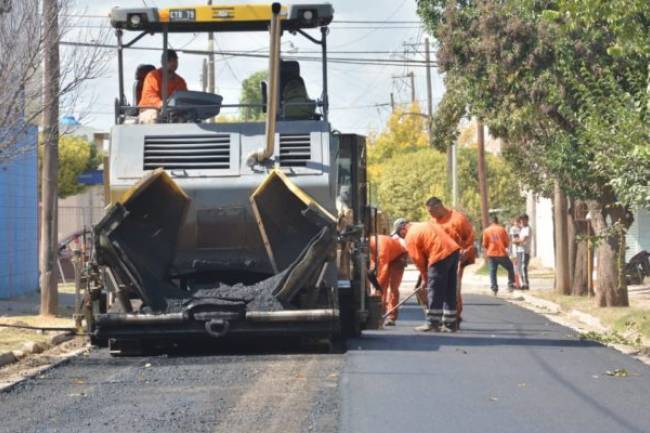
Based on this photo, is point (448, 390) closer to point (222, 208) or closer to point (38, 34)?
point (222, 208)

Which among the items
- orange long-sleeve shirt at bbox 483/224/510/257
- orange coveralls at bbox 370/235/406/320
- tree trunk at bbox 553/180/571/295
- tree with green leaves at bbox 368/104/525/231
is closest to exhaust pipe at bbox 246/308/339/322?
orange coveralls at bbox 370/235/406/320

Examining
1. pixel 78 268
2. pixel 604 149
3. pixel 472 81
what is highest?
pixel 472 81

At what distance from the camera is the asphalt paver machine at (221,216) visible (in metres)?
12.6

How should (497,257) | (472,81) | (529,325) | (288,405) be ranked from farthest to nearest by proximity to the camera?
1. (497,257)
2. (472,81)
3. (529,325)
4. (288,405)

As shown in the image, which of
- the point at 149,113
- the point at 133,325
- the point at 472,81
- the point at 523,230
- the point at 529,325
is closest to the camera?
the point at 133,325

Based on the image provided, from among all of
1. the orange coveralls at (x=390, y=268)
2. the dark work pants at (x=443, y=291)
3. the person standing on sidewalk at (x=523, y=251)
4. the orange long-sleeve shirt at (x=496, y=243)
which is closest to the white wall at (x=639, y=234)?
the person standing on sidewalk at (x=523, y=251)

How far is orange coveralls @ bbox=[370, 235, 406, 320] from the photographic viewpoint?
17.4 meters

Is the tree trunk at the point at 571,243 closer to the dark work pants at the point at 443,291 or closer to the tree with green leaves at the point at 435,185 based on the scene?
the dark work pants at the point at 443,291

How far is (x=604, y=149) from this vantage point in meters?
14.5

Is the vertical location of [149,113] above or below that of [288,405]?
above

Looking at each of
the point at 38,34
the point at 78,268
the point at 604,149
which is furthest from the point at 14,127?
the point at 604,149

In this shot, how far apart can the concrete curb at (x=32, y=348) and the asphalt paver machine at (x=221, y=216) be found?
83 cm

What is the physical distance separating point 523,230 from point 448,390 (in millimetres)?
18348

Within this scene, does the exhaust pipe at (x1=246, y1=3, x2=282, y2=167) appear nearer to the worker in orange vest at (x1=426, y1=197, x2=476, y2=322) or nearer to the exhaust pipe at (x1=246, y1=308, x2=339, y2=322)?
the exhaust pipe at (x1=246, y1=308, x2=339, y2=322)
